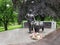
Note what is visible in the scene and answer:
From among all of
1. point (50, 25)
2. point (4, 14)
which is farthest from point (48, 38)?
point (4, 14)

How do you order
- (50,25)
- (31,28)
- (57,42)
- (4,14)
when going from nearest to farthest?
(57,42) → (31,28) → (50,25) → (4,14)

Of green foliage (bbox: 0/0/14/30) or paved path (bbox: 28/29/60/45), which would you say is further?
green foliage (bbox: 0/0/14/30)

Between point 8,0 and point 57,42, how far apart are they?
1379cm

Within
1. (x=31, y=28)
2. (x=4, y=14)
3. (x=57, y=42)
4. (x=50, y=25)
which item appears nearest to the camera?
(x=57, y=42)

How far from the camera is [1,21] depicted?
15117 mm

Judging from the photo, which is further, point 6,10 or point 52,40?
point 6,10

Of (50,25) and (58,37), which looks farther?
(50,25)

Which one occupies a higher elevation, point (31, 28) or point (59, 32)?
point (59, 32)

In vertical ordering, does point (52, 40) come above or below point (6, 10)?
above

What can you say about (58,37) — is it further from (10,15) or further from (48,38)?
(10,15)

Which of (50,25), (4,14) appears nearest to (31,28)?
(50,25)

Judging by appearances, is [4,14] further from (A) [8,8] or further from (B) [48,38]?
(B) [48,38]

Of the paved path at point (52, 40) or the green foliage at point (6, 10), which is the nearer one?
the paved path at point (52, 40)

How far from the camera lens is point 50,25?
13.0 m
